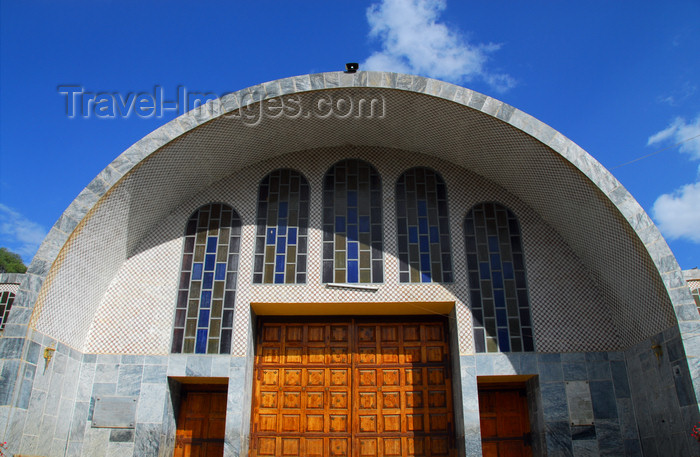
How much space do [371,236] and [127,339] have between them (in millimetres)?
4790

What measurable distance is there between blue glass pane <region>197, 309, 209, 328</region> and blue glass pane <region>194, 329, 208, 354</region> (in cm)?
10

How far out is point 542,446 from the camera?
9617 millimetres

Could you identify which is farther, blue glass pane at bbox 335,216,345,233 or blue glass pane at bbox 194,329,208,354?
blue glass pane at bbox 335,216,345,233

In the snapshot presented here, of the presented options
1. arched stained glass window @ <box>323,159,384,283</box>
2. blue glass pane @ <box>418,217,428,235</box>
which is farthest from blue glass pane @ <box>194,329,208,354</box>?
blue glass pane @ <box>418,217,428,235</box>

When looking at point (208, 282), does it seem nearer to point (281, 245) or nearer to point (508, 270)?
point (281, 245)

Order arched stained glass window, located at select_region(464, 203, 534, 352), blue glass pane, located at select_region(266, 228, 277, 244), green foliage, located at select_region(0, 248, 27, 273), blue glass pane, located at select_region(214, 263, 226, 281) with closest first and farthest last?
1. arched stained glass window, located at select_region(464, 203, 534, 352)
2. blue glass pane, located at select_region(214, 263, 226, 281)
3. blue glass pane, located at select_region(266, 228, 277, 244)
4. green foliage, located at select_region(0, 248, 27, 273)

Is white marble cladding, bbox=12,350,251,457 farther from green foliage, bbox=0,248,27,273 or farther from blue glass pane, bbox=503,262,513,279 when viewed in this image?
green foliage, bbox=0,248,27,273

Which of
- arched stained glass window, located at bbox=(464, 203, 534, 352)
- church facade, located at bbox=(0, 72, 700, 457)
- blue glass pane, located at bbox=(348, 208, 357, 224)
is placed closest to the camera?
church facade, located at bbox=(0, 72, 700, 457)

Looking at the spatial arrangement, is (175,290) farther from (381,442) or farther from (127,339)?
(381,442)

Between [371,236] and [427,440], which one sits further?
[371,236]

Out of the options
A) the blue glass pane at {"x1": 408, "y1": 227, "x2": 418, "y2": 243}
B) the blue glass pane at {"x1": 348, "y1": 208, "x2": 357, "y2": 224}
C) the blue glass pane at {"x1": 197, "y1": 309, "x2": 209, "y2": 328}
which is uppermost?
the blue glass pane at {"x1": 348, "y1": 208, "x2": 357, "y2": 224}

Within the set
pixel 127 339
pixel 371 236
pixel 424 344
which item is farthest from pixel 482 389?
pixel 127 339

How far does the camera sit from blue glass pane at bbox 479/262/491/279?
10641mm

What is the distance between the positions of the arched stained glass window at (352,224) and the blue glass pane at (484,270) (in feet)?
6.08
